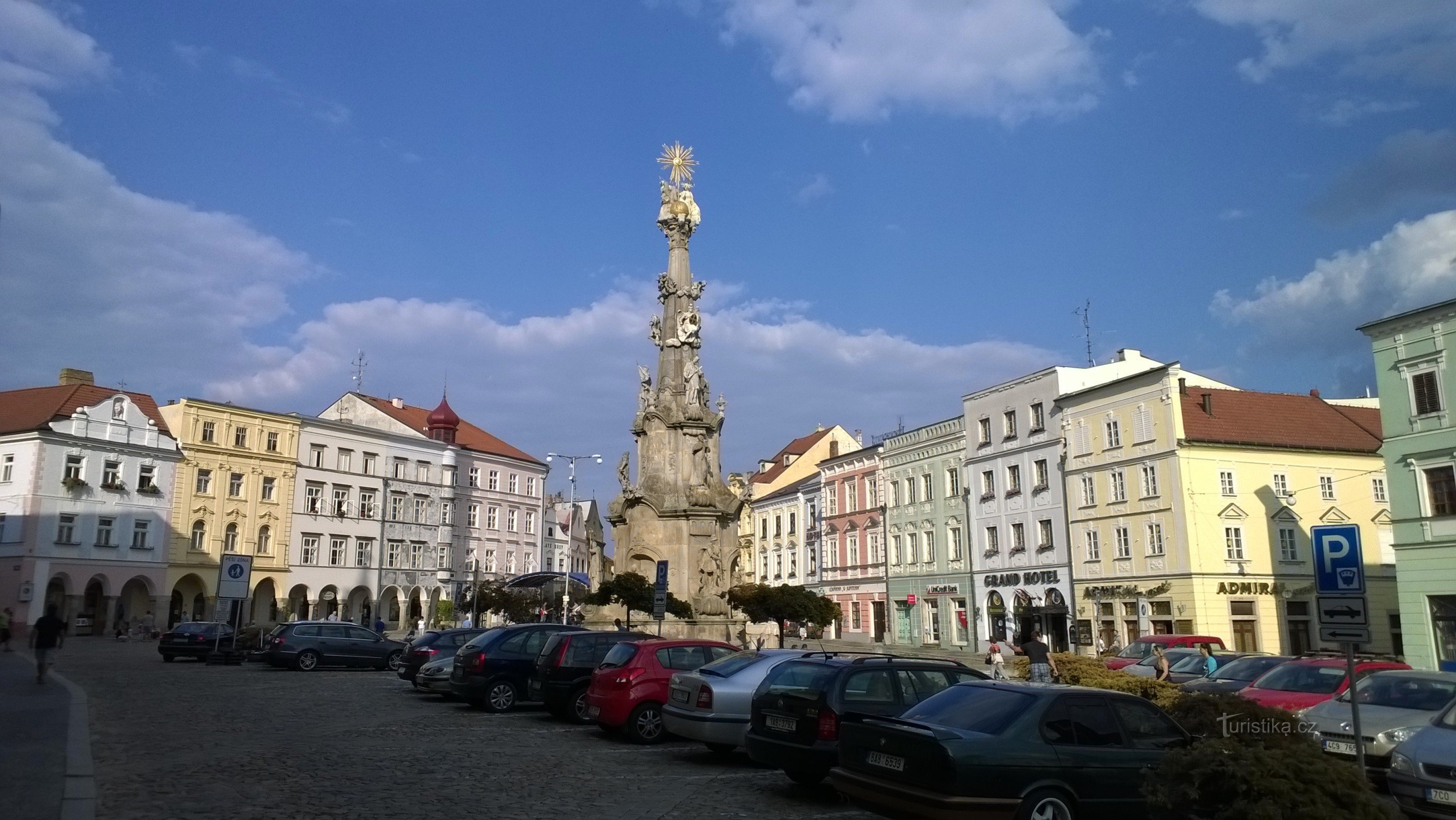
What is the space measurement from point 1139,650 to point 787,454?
186 feet

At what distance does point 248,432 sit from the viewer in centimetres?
6334

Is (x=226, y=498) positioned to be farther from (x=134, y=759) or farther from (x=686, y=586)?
(x=134, y=759)

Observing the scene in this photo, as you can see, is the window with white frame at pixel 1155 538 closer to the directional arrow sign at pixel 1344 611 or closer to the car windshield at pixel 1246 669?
the car windshield at pixel 1246 669

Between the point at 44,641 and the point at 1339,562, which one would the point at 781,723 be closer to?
the point at 1339,562

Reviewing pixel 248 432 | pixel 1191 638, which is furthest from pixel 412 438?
pixel 1191 638

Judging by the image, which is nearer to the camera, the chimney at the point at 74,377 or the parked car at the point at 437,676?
the parked car at the point at 437,676

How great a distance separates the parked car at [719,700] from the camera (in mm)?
13367

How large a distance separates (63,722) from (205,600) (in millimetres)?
49059

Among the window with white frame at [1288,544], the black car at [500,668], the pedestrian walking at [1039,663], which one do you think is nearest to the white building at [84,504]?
the black car at [500,668]

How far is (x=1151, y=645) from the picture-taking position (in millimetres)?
26828

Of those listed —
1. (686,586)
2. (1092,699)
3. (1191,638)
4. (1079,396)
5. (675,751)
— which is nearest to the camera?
(1092,699)

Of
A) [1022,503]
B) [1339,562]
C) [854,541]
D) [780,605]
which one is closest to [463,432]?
[854,541]

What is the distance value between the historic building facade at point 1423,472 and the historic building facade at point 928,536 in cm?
2172

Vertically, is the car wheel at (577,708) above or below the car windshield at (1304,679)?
below
